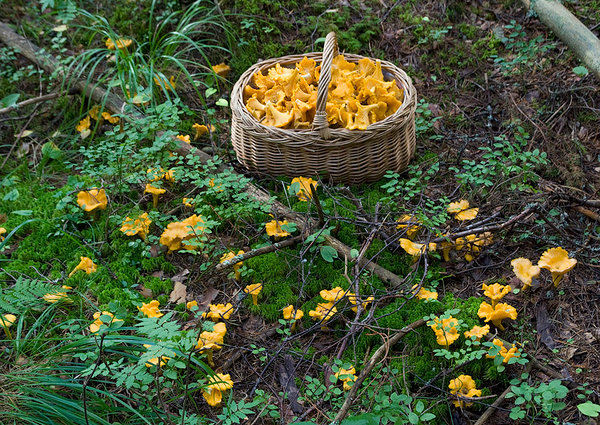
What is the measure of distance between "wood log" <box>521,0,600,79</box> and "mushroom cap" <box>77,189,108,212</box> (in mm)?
3609

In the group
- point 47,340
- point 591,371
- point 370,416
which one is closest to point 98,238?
point 47,340

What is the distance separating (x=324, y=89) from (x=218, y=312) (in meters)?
1.47

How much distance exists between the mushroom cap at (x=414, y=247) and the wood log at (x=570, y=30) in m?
2.11

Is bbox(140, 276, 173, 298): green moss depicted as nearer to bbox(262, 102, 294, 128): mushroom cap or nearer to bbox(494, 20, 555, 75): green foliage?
bbox(262, 102, 294, 128): mushroom cap

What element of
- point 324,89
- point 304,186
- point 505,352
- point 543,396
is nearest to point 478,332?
point 505,352

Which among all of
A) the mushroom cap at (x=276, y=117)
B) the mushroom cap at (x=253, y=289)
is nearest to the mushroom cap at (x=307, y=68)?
the mushroom cap at (x=276, y=117)

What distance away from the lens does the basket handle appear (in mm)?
3299

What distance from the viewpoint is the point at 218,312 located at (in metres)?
2.77

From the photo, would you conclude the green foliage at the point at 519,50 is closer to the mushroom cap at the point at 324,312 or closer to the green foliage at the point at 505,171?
the green foliage at the point at 505,171

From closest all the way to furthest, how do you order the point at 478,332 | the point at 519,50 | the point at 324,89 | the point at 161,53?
1. the point at 478,332
2. the point at 324,89
3. the point at 519,50
4. the point at 161,53

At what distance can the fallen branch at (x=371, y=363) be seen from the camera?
2.19 metres

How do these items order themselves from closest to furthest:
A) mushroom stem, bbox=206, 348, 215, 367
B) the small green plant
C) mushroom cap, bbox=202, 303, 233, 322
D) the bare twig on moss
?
the small green plant < mushroom stem, bbox=206, 348, 215, 367 < mushroom cap, bbox=202, 303, 233, 322 < the bare twig on moss

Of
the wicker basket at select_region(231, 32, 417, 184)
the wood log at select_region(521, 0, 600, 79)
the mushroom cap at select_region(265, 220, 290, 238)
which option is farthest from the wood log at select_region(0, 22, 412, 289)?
the wood log at select_region(521, 0, 600, 79)

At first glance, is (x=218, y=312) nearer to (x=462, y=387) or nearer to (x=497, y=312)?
(x=462, y=387)
